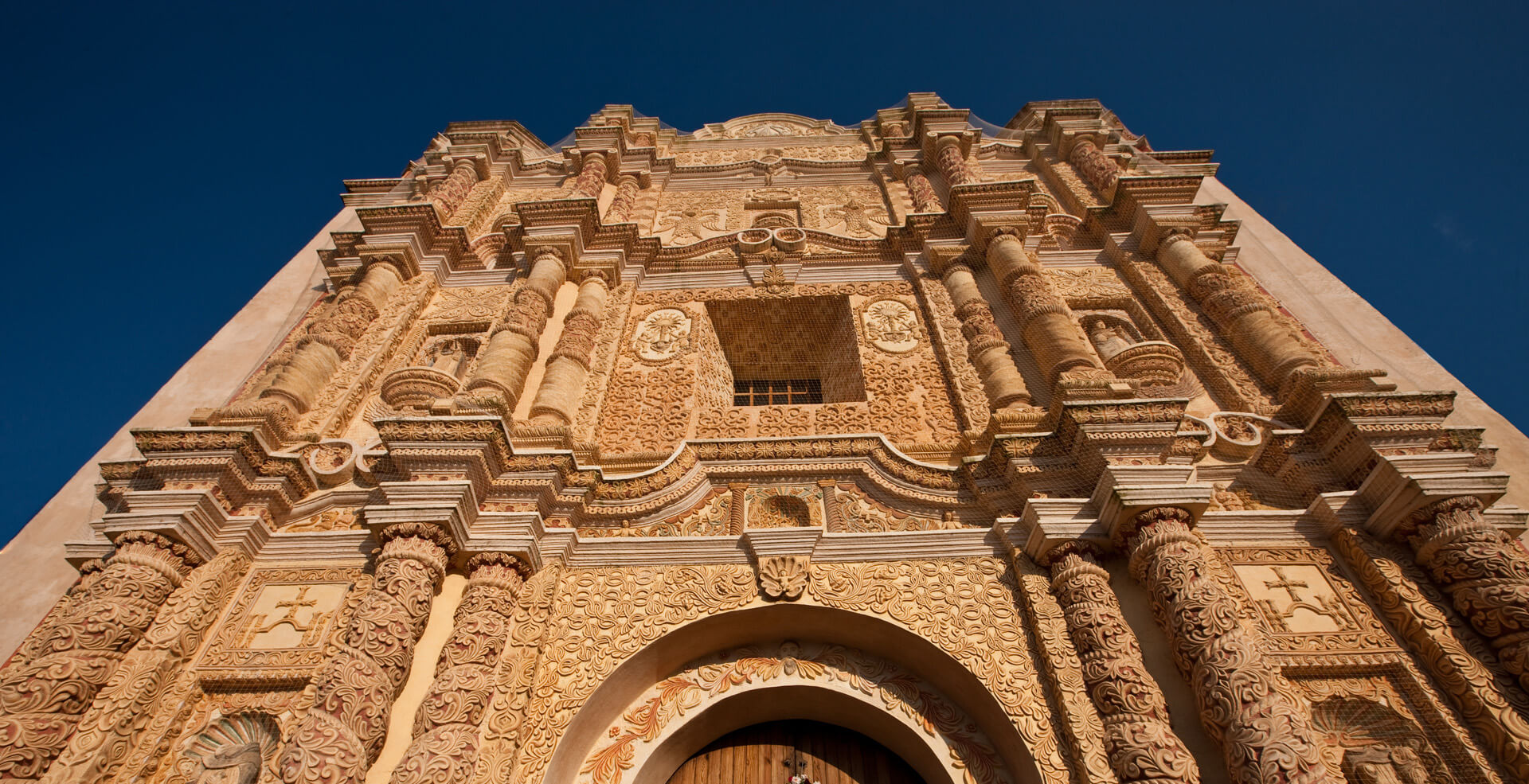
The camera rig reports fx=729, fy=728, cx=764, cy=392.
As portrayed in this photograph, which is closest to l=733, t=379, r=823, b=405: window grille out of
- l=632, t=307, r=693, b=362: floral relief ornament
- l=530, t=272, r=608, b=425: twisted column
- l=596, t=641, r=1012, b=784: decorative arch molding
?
l=632, t=307, r=693, b=362: floral relief ornament

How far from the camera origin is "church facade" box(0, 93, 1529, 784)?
4.34 metres

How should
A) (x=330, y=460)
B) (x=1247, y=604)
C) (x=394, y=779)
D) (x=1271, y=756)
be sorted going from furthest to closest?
1. (x=330, y=460)
2. (x=1247, y=604)
3. (x=394, y=779)
4. (x=1271, y=756)

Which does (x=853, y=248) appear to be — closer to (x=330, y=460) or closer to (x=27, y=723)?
(x=330, y=460)

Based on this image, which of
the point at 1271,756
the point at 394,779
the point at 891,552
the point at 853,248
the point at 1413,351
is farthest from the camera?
the point at 853,248

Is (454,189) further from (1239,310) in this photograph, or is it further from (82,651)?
(1239,310)

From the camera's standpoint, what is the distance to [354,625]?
14.9 feet

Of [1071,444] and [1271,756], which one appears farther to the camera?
[1071,444]

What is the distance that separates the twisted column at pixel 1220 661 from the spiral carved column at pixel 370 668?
4734 millimetres

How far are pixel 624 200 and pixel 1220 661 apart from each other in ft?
31.6

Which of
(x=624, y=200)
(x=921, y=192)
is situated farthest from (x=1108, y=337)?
(x=624, y=200)

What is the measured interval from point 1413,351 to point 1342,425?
10.5ft

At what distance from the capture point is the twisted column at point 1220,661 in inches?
147

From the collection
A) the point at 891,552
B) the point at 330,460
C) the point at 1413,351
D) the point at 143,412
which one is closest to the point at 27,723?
the point at 330,460

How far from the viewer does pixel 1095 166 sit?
36.7 ft
